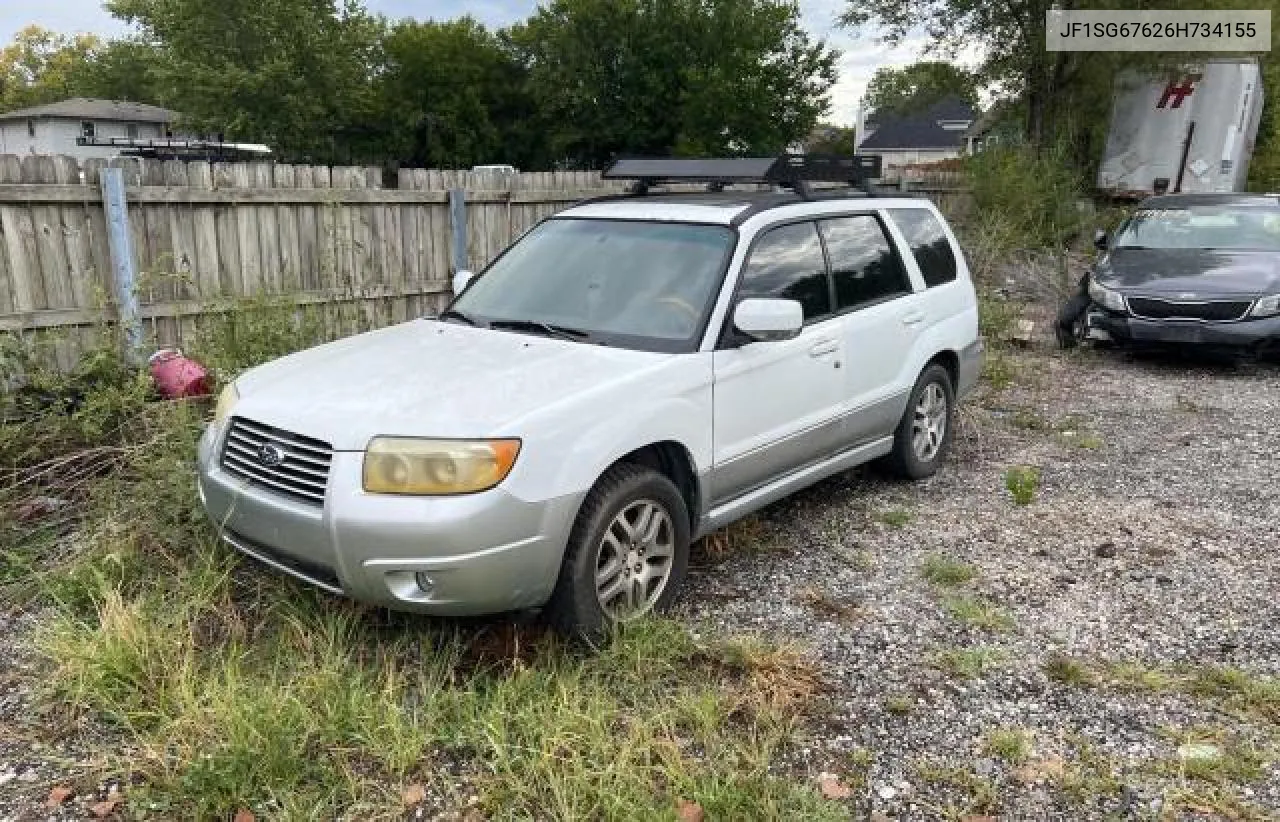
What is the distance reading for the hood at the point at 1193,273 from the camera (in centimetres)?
859

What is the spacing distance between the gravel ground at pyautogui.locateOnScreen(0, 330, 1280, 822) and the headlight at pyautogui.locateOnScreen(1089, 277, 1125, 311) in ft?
7.94

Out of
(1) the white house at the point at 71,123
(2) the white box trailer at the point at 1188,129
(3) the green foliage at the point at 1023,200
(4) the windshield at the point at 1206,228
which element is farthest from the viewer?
(1) the white house at the point at 71,123

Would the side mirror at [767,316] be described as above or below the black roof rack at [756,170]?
below

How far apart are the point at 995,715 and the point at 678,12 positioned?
45.6 m

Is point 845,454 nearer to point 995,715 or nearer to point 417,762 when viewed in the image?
point 995,715

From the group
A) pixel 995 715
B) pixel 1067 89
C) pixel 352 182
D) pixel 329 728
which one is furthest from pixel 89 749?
pixel 1067 89

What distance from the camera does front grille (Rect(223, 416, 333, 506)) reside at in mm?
3332

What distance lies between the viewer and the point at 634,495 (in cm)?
362

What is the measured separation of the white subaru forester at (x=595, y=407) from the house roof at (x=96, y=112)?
5558cm

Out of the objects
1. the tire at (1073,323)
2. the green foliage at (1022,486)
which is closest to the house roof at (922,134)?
the tire at (1073,323)

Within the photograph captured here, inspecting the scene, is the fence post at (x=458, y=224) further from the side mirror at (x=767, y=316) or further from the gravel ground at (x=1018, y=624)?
the side mirror at (x=767, y=316)

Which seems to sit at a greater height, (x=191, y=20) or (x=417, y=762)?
(x=191, y=20)

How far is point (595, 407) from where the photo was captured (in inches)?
137

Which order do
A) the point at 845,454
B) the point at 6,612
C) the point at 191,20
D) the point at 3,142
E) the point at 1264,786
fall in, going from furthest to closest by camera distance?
1. the point at 3,142
2. the point at 191,20
3. the point at 845,454
4. the point at 6,612
5. the point at 1264,786
